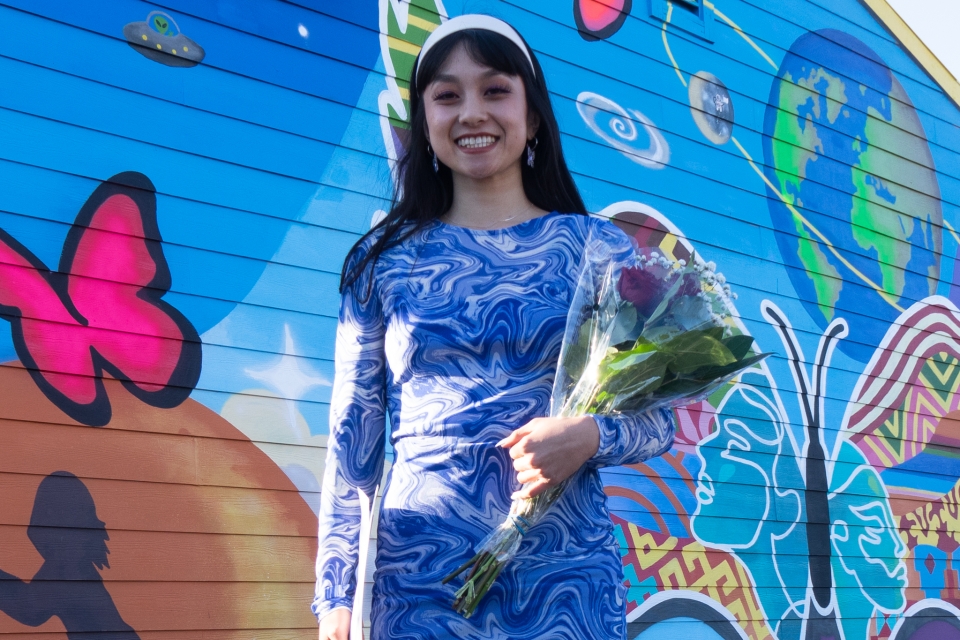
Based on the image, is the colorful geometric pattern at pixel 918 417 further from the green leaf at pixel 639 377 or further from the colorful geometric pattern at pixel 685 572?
the green leaf at pixel 639 377

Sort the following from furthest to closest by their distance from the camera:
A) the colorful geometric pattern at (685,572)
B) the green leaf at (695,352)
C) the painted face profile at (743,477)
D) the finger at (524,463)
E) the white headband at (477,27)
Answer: the painted face profile at (743,477) → the colorful geometric pattern at (685,572) → the white headband at (477,27) → the green leaf at (695,352) → the finger at (524,463)

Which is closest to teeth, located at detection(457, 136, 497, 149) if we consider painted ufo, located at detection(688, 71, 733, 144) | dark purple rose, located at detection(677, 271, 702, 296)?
dark purple rose, located at detection(677, 271, 702, 296)

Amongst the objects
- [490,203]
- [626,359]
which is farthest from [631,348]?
[490,203]

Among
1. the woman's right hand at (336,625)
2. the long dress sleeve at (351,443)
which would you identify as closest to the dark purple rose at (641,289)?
the long dress sleeve at (351,443)

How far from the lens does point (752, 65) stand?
18.1ft

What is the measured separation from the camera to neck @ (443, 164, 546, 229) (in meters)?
1.74

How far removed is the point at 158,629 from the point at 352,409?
174 centimetres

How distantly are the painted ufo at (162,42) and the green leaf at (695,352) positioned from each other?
7.96ft

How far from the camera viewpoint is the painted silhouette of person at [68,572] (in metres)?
2.83

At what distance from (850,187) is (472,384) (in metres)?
4.90

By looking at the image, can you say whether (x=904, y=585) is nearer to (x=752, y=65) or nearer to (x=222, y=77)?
(x=752, y=65)

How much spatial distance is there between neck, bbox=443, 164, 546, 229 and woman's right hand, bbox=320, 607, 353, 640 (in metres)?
0.66

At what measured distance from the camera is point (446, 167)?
1.86 m

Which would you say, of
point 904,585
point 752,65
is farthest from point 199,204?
point 904,585
